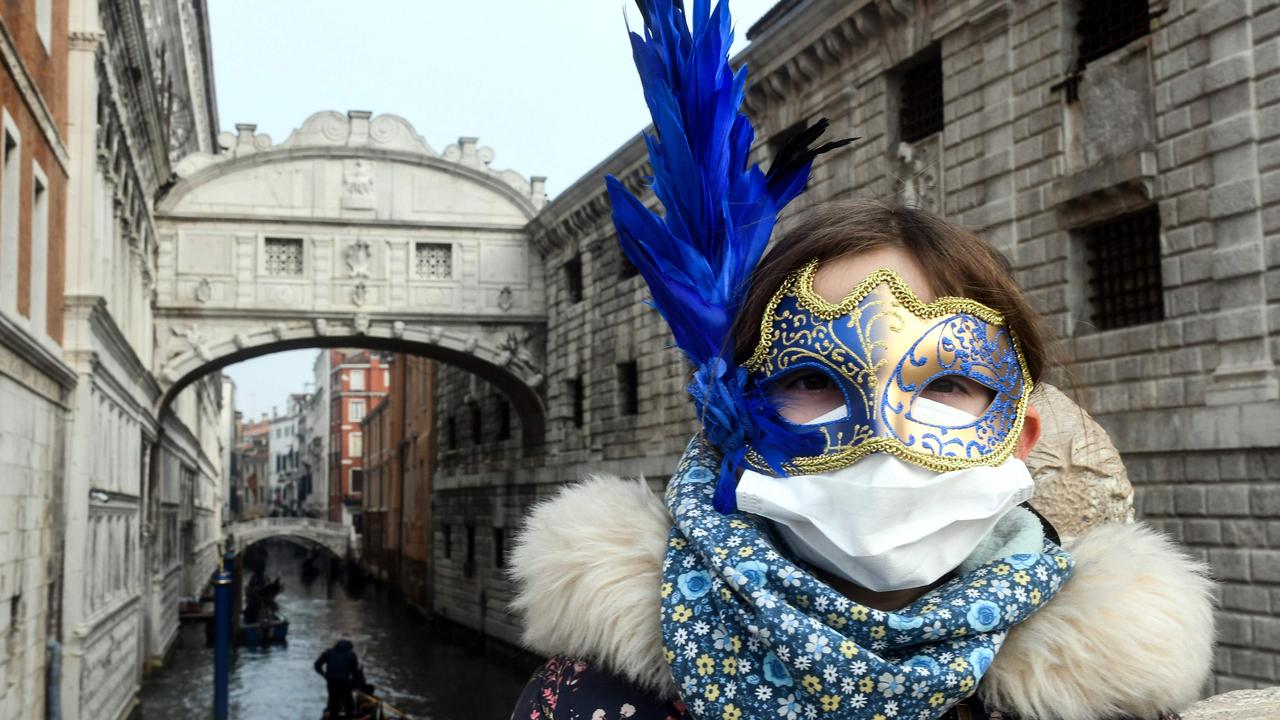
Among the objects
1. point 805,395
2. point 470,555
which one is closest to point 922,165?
point 805,395

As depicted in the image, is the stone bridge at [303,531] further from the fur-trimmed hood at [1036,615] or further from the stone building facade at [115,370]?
the fur-trimmed hood at [1036,615]

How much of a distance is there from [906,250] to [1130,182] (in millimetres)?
9172

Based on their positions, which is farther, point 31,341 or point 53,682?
point 53,682

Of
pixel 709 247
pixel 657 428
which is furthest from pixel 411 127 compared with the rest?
pixel 709 247

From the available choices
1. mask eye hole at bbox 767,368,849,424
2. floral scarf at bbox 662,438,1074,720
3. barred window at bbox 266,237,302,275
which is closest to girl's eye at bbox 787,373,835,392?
mask eye hole at bbox 767,368,849,424

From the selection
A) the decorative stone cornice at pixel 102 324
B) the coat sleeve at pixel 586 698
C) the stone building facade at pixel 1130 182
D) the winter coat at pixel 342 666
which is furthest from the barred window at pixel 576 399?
the coat sleeve at pixel 586 698

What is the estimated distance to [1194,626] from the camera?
1.70 meters

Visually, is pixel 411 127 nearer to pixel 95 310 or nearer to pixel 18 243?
pixel 95 310

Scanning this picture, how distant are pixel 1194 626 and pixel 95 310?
1282cm

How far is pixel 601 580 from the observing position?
183 centimetres

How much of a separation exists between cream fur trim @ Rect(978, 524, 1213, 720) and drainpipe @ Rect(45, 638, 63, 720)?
11699mm

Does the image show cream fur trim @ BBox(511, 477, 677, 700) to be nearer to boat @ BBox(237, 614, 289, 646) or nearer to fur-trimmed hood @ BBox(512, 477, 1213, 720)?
fur-trimmed hood @ BBox(512, 477, 1213, 720)

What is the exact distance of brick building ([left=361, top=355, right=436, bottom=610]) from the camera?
37.2 meters

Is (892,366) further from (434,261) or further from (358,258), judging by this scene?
(434,261)
